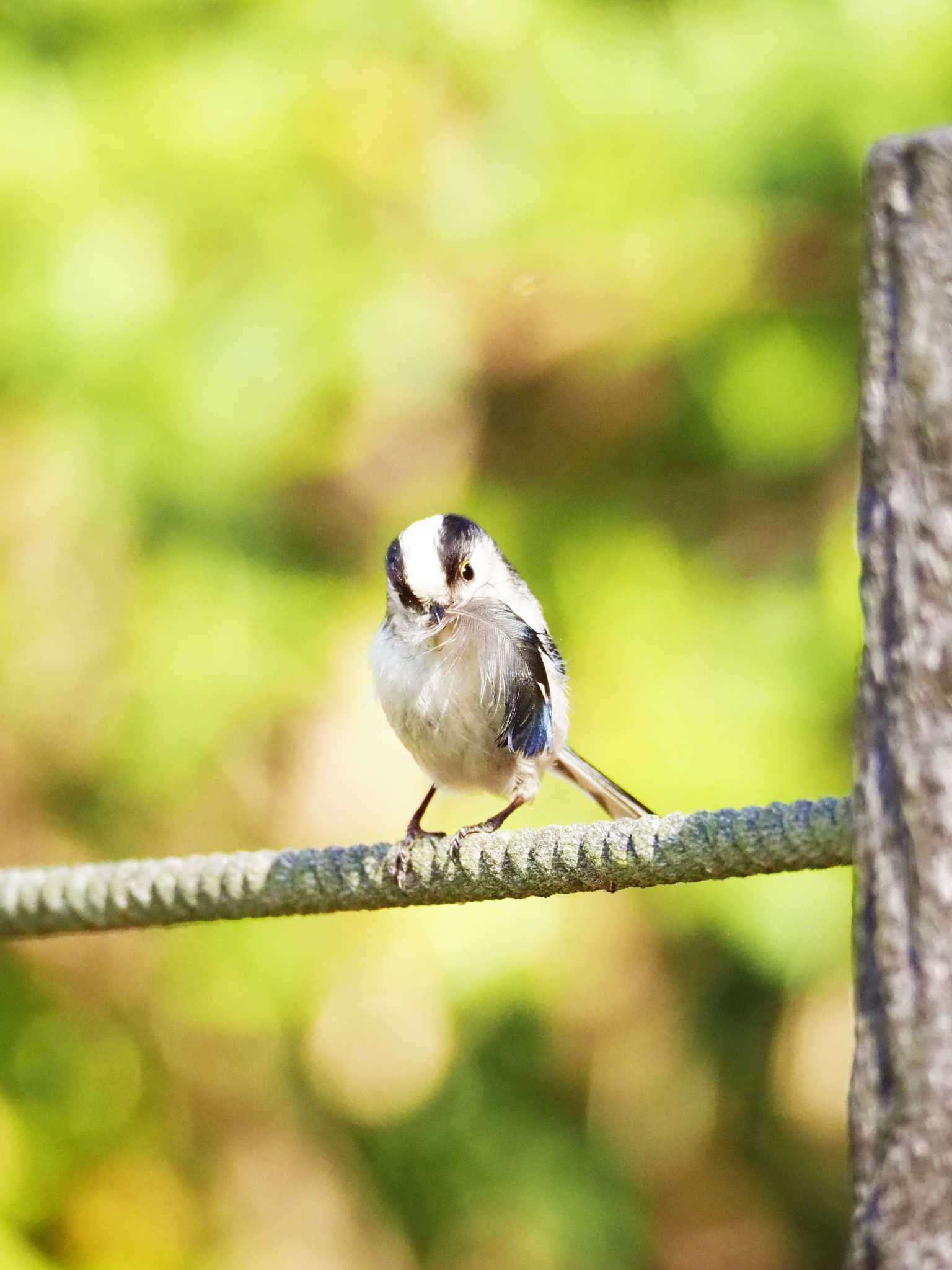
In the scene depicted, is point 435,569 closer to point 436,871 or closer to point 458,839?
point 458,839

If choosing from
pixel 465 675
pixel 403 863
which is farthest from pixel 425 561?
pixel 403 863

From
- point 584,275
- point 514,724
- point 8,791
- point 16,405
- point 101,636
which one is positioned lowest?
point 514,724

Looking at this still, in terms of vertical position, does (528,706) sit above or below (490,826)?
above

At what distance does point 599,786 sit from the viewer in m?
2.44

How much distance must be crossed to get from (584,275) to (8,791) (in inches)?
63.5

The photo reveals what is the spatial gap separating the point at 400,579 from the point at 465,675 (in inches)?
7.9

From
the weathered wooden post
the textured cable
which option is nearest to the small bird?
the textured cable

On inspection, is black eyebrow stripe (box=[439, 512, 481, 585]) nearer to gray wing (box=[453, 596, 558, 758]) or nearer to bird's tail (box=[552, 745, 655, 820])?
gray wing (box=[453, 596, 558, 758])

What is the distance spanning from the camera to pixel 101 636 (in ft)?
10.6

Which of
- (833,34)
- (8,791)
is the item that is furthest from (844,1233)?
(833,34)

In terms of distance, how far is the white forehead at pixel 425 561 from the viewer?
7.34 ft

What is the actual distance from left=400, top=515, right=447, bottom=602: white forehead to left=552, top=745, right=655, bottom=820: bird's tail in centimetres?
36

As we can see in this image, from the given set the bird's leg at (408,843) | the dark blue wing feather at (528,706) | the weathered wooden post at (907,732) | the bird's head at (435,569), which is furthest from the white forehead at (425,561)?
the weathered wooden post at (907,732)

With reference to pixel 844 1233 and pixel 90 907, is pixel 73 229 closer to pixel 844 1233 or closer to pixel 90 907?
pixel 90 907
